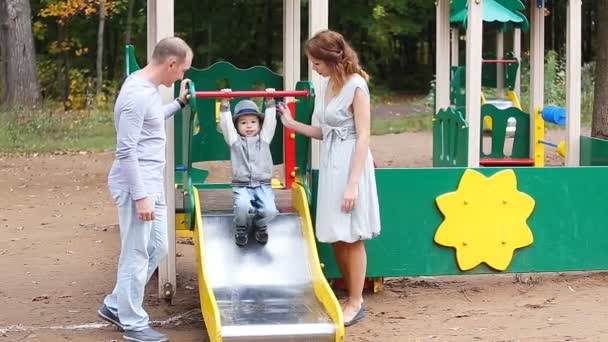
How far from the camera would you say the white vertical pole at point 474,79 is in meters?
8.41

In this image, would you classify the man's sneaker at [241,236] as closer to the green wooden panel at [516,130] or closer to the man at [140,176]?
the man at [140,176]

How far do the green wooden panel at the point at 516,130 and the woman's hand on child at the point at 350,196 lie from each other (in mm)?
6514

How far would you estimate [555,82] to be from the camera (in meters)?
22.1

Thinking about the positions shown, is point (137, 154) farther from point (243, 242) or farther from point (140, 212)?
point (243, 242)

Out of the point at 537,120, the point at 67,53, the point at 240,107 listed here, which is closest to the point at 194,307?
the point at 240,107

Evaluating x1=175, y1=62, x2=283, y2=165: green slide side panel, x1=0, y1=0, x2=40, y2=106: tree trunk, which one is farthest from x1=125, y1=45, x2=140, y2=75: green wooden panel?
x1=0, y1=0, x2=40, y2=106: tree trunk

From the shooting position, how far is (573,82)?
8.16m

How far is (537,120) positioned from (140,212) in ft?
24.6

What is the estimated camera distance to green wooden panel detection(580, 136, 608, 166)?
790 cm

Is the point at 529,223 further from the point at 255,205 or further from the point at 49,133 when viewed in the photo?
the point at 49,133

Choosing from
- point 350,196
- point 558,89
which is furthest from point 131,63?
point 558,89

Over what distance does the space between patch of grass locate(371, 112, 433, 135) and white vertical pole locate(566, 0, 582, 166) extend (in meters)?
11.6

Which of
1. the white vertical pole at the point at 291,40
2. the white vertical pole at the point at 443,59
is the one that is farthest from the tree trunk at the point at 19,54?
the white vertical pole at the point at 291,40

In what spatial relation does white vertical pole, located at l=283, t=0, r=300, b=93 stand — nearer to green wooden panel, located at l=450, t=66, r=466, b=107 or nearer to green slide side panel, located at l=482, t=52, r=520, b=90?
green wooden panel, located at l=450, t=66, r=466, b=107
